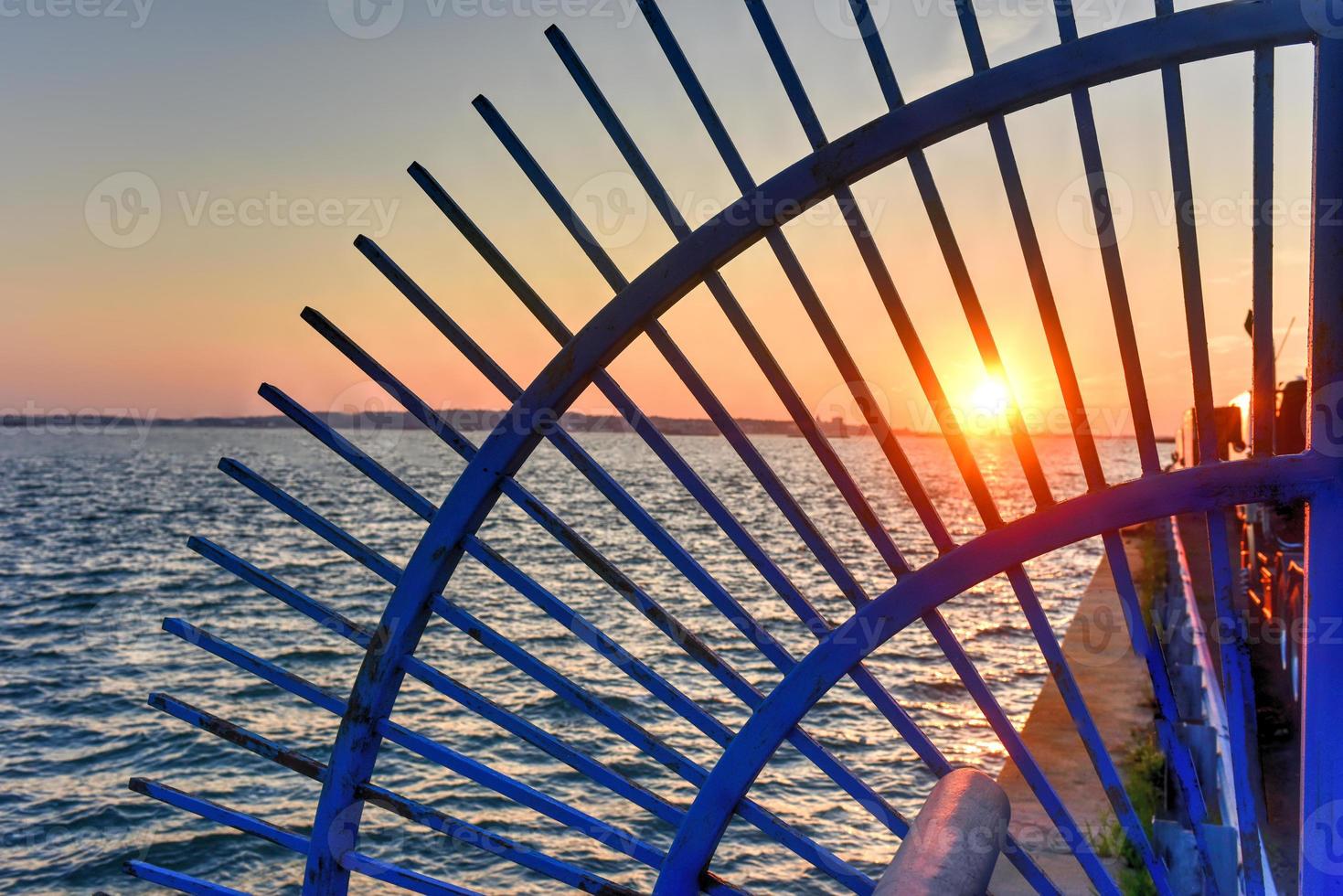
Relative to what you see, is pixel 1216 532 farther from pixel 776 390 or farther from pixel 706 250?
pixel 706 250

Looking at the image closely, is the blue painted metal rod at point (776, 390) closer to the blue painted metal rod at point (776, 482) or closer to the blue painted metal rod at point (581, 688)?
the blue painted metal rod at point (776, 482)

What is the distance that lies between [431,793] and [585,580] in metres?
15.3

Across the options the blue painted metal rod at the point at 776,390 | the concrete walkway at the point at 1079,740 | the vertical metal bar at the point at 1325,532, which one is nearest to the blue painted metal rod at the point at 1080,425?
the vertical metal bar at the point at 1325,532

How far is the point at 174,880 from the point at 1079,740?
8.92 m

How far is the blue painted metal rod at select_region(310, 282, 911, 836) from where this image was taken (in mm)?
2303

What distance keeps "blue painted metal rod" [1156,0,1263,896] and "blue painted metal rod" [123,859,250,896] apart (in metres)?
2.38

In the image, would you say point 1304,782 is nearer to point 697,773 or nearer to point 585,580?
point 697,773

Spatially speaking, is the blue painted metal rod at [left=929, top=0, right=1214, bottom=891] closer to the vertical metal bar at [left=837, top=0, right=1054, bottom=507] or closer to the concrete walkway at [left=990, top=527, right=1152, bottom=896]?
the vertical metal bar at [left=837, top=0, right=1054, bottom=507]

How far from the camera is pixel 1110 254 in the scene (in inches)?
81.2

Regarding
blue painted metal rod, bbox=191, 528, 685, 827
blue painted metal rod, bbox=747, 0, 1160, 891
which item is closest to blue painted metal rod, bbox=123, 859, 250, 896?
blue painted metal rod, bbox=191, 528, 685, 827

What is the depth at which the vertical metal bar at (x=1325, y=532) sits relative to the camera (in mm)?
1964

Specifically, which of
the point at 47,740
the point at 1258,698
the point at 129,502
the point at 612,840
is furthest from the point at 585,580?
the point at 129,502

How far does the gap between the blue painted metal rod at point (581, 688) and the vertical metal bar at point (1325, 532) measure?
90 centimetres

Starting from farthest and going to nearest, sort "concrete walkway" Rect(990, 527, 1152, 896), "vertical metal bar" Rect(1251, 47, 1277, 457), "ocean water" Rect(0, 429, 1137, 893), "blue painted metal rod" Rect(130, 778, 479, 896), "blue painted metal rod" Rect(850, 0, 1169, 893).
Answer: "ocean water" Rect(0, 429, 1137, 893) < "concrete walkway" Rect(990, 527, 1152, 896) < "blue painted metal rod" Rect(130, 778, 479, 896) < "blue painted metal rod" Rect(850, 0, 1169, 893) < "vertical metal bar" Rect(1251, 47, 1277, 457)
